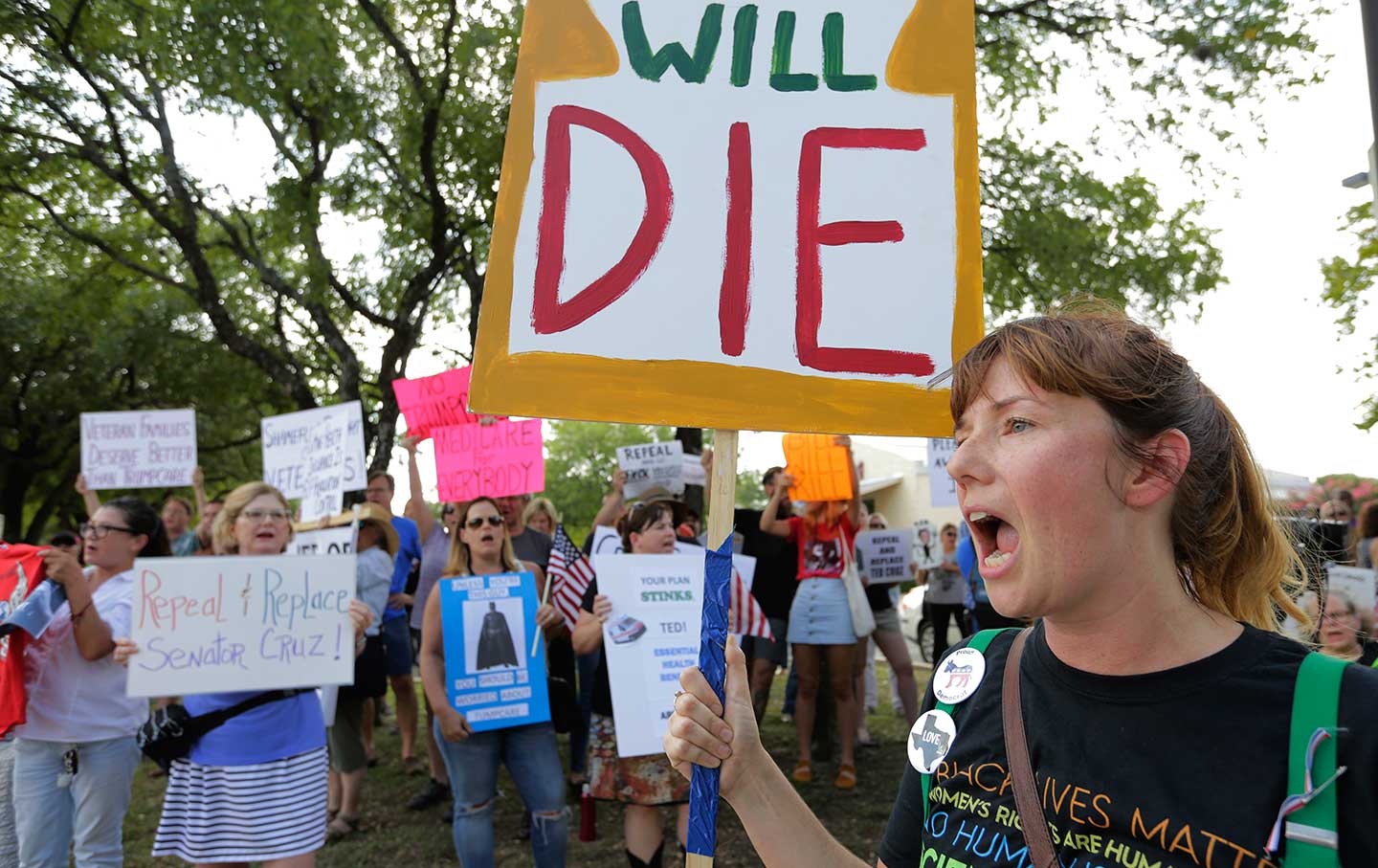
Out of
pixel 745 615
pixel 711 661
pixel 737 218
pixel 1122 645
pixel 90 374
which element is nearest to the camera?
pixel 1122 645

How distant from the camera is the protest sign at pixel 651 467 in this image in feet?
23.3

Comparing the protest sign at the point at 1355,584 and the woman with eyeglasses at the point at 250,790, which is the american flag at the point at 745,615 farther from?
the protest sign at the point at 1355,584

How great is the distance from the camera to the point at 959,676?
1515mm

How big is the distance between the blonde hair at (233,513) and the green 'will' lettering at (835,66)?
319 cm

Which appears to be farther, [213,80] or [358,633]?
[213,80]

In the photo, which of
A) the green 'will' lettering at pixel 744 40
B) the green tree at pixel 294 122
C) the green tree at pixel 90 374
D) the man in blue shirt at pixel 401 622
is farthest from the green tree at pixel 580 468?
the green 'will' lettering at pixel 744 40

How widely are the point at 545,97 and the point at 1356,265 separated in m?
10.1

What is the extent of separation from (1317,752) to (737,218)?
122cm

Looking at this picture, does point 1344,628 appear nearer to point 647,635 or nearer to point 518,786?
point 647,635

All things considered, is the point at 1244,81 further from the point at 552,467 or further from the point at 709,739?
the point at 552,467

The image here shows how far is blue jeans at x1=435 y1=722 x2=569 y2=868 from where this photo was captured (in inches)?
166

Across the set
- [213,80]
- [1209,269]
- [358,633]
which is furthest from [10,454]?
[1209,269]

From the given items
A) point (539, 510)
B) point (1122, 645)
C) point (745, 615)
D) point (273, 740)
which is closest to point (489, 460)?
point (539, 510)

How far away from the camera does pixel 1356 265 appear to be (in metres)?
9.36
